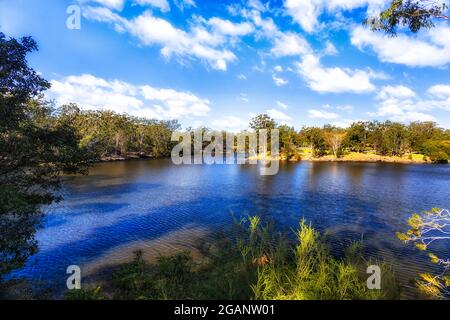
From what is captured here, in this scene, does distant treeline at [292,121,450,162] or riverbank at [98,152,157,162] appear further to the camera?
distant treeline at [292,121,450,162]

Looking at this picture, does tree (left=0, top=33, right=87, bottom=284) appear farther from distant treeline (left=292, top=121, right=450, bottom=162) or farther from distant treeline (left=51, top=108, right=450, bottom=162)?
distant treeline (left=292, top=121, right=450, bottom=162)

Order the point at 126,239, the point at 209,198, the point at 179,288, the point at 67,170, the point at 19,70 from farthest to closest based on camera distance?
1. the point at 209,198
2. the point at 126,239
3. the point at 67,170
4. the point at 19,70
5. the point at 179,288

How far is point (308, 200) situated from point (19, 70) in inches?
1055

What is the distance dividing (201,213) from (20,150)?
52.7ft

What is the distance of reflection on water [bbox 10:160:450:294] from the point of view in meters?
15.8

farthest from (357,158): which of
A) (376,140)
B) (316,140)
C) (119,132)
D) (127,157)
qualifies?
(119,132)

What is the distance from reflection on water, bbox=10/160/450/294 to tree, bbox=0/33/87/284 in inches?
181

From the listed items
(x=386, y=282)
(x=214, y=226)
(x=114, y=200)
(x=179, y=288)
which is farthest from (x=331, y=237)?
(x=114, y=200)

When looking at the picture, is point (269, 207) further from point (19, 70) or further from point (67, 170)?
point (19, 70)

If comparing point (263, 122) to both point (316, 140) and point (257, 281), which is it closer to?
point (316, 140)

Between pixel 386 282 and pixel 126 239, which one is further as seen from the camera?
pixel 126 239

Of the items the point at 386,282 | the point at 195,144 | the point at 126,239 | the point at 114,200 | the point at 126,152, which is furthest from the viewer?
the point at 195,144

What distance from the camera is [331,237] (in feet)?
61.0

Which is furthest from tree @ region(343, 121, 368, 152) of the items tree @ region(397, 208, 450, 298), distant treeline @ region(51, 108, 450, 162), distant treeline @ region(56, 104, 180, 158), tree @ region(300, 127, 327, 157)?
tree @ region(397, 208, 450, 298)
